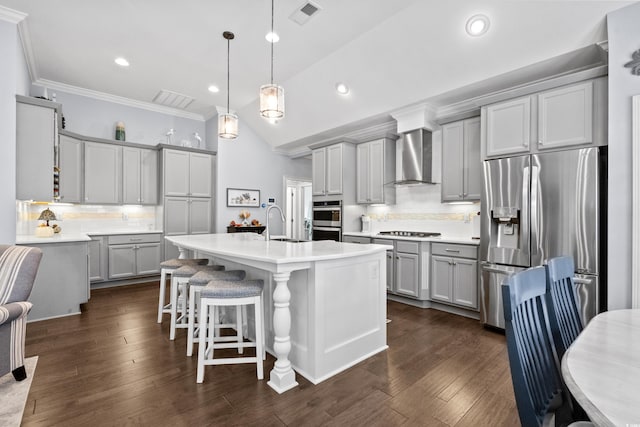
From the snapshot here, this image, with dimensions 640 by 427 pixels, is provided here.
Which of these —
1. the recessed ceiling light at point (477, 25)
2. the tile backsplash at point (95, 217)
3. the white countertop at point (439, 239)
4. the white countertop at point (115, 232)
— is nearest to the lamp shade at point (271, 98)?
the recessed ceiling light at point (477, 25)

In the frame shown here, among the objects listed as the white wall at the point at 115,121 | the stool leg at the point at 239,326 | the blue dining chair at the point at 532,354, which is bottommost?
the stool leg at the point at 239,326

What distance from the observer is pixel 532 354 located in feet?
3.54

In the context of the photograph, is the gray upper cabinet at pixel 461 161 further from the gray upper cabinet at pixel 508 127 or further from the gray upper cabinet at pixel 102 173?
the gray upper cabinet at pixel 102 173

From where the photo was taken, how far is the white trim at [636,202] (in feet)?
7.65

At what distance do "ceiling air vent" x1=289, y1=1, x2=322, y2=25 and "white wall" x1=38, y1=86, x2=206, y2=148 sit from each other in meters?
3.97

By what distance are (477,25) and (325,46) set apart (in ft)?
5.70

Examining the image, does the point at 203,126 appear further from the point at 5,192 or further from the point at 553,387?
the point at 553,387

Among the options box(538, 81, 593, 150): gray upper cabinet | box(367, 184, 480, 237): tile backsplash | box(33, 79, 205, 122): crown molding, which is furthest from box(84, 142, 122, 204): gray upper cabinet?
box(538, 81, 593, 150): gray upper cabinet

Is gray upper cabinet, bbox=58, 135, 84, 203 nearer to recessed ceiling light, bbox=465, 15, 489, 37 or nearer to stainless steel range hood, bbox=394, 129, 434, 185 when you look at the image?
stainless steel range hood, bbox=394, 129, 434, 185

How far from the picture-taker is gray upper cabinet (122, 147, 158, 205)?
5430mm

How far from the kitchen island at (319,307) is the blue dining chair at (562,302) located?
1.23 m

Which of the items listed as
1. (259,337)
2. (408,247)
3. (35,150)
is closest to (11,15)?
(35,150)

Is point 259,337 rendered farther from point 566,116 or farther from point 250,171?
point 250,171

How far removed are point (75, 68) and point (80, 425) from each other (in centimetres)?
482
